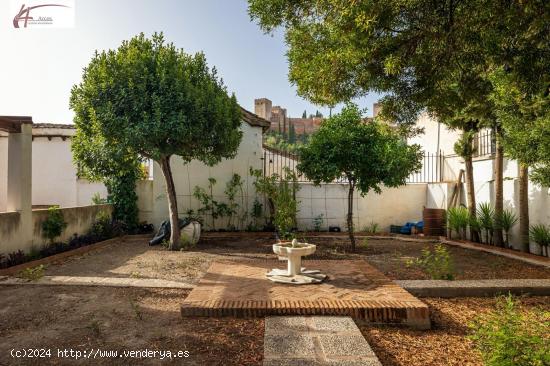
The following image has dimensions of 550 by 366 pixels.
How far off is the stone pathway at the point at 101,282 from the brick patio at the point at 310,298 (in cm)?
63

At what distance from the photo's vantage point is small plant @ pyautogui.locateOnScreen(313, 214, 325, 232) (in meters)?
12.7

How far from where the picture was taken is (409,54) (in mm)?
3955

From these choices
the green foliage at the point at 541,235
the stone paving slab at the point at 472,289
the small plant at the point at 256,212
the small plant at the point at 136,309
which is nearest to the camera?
the small plant at the point at 136,309

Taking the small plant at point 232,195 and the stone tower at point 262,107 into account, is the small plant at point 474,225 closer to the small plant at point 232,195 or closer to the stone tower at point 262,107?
the small plant at point 232,195

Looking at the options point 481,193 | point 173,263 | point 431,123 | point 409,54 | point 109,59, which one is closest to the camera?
point 409,54

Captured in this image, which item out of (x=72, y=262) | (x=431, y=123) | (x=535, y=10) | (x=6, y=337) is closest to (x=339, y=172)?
(x=535, y=10)

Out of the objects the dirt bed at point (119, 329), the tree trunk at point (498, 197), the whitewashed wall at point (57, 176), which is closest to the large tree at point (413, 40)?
the dirt bed at point (119, 329)

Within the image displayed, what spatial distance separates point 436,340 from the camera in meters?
3.66

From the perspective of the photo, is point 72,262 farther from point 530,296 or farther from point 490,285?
point 530,296

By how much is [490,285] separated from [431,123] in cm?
1097

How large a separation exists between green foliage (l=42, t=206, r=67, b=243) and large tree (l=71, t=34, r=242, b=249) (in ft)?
6.44

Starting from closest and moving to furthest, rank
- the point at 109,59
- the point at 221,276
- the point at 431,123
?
the point at 221,276, the point at 109,59, the point at 431,123

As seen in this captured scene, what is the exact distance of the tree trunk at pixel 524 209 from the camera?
8131mm

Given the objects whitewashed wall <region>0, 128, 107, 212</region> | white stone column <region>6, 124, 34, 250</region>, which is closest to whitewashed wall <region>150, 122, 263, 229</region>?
whitewashed wall <region>0, 128, 107, 212</region>
